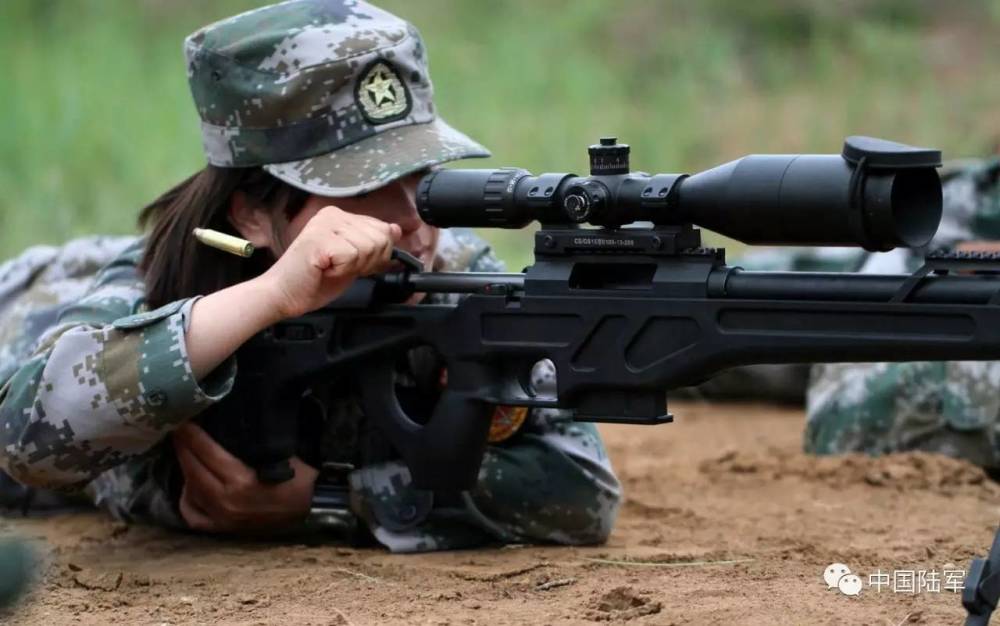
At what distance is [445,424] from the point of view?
3525mm

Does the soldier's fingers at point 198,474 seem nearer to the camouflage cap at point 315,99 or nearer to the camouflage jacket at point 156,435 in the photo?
the camouflage jacket at point 156,435

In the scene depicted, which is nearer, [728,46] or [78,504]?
[78,504]

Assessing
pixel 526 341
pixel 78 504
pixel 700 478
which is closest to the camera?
pixel 526 341

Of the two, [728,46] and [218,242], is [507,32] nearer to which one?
[728,46]

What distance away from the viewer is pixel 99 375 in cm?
344

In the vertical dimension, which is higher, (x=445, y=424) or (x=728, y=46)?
(x=728, y=46)

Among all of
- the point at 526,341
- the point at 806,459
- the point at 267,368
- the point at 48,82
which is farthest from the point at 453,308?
the point at 48,82

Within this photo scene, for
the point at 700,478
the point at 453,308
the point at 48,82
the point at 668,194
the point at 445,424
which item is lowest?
the point at 700,478

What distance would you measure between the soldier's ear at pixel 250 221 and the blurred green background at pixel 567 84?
4413 mm

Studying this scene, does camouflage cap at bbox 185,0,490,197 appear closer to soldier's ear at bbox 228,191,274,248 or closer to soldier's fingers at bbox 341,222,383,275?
soldier's ear at bbox 228,191,274,248

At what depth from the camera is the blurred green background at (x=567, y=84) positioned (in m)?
9.41

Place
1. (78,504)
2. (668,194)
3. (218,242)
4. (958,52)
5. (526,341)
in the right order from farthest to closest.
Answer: (958,52) → (78,504) → (218,242) → (526,341) → (668,194)

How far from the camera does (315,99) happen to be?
3.66 metres

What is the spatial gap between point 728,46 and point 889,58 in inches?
45.6
